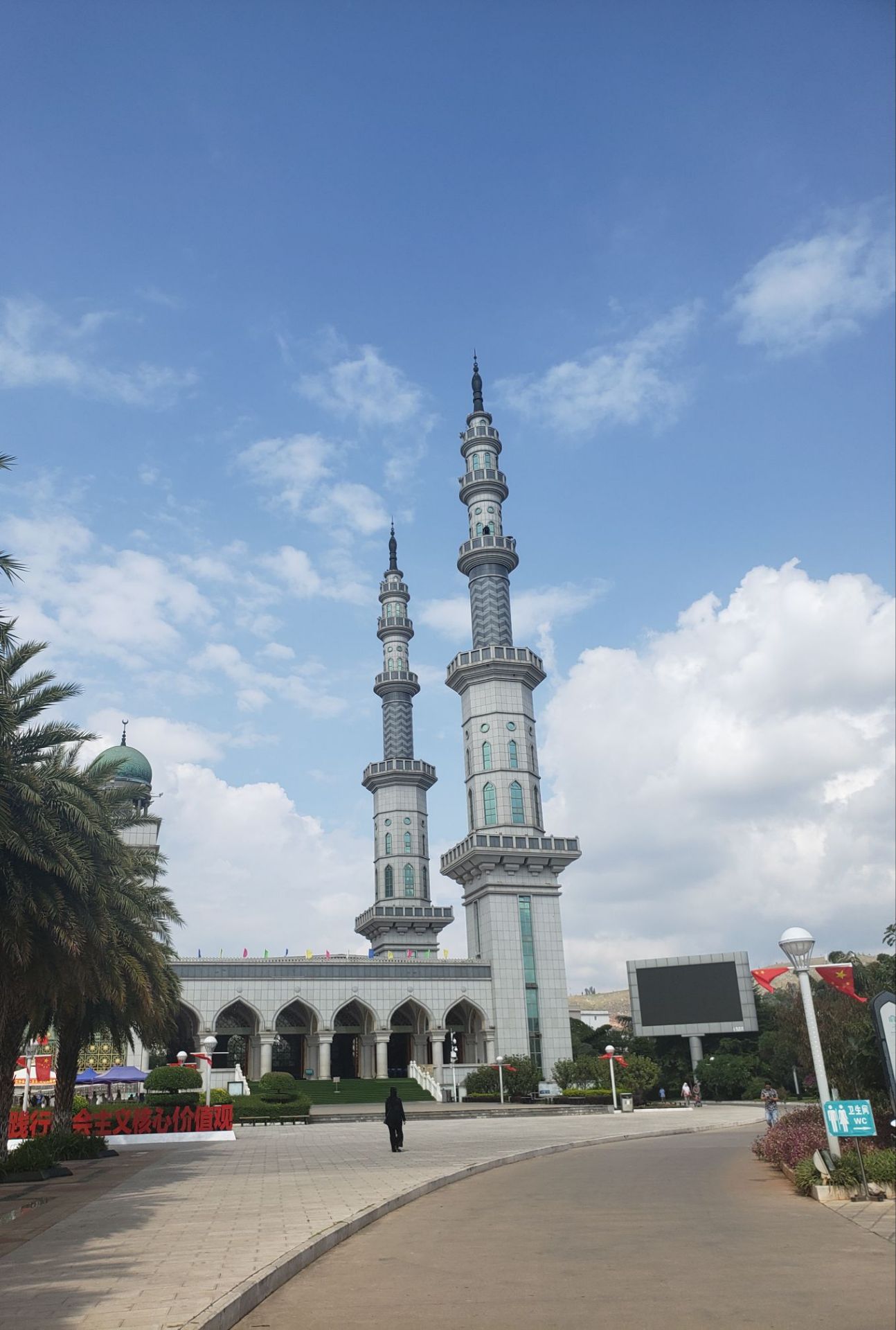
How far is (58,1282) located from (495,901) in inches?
2064

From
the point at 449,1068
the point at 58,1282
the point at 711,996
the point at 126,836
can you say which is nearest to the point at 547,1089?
the point at 449,1068

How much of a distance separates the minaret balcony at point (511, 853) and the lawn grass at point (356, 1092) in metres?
12.6

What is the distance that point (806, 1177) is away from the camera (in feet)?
50.3

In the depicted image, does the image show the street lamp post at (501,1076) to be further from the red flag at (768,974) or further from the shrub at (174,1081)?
the red flag at (768,974)

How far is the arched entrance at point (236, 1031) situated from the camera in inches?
2454

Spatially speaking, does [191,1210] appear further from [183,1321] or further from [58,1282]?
[183,1321]

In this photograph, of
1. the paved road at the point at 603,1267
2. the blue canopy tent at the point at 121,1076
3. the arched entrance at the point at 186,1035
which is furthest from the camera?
the arched entrance at the point at 186,1035

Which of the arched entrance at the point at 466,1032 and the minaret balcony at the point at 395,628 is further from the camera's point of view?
the minaret balcony at the point at 395,628

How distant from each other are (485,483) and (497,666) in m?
12.8

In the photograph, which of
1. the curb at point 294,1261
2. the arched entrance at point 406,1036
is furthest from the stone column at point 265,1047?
the curb at point 294,1261

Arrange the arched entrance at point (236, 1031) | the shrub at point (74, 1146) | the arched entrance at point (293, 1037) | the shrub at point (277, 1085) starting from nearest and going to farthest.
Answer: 1. the shrub at point (74, 1146)
2. the shrub at point (277, 1085)
3. the arched entrance at point (236, 1031)
4. the arched entrance at point (293, 1037)

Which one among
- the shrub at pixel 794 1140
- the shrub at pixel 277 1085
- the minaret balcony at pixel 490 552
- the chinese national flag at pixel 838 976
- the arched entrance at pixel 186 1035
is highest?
the minaret balcony at pixel 490 552

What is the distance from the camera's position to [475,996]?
6228 centimetres

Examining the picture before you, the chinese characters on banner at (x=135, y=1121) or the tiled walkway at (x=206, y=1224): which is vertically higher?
the chinese characters on banner at (x=135, y=1121)
